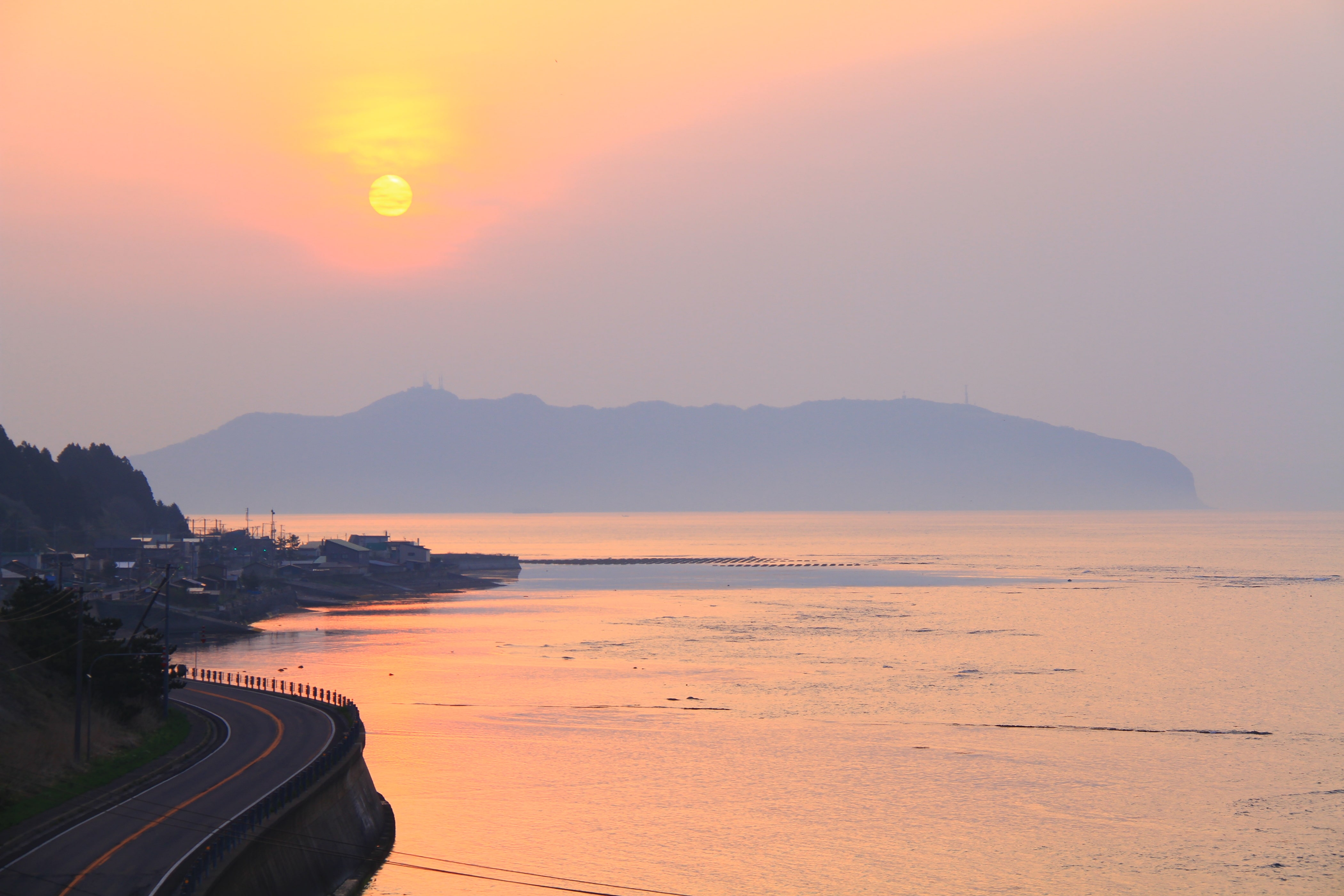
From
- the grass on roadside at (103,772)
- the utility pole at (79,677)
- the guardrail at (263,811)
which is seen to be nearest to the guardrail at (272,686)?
the guardrail at (263,811)

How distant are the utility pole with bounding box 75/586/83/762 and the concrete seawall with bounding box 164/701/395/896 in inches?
362

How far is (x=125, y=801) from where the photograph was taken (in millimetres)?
35250

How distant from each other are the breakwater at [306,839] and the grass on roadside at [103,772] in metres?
6.17

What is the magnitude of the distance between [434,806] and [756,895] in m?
16.2

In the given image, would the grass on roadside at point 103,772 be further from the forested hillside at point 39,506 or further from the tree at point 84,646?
the forested hillside at point 39,506

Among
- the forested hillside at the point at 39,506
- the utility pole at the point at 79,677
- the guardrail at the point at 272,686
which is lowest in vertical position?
the guardrail at the point at 272,686

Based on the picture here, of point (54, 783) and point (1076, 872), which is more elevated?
point (54, 783)

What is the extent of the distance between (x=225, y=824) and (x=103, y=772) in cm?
948

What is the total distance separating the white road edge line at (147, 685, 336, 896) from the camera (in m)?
27.1

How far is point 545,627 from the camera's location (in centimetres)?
11975

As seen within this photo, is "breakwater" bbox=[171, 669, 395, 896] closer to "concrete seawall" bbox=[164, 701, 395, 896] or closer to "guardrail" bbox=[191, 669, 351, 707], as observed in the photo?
"concrete seawall" bbox=[164, 701, 395, 896]

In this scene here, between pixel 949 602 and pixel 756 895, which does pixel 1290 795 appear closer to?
pixel 756 895

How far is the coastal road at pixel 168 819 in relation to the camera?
27375 millimetres

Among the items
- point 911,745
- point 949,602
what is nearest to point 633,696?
point 911,745
